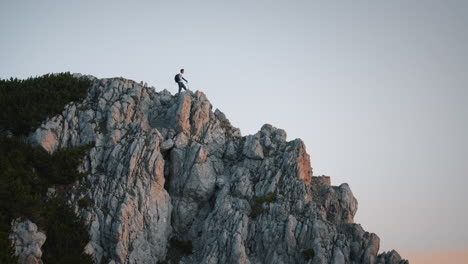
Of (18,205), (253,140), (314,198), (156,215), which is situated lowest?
(18,205)

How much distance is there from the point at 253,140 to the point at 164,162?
10.3 meters

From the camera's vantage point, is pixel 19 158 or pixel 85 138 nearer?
pixel 19 158

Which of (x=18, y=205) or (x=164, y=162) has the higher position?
(x=164, y=162)

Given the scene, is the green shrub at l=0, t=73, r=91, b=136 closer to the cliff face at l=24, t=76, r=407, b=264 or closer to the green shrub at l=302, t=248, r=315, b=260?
the cliff face at l=24, t=76, r=407, b=264

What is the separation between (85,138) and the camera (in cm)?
4725

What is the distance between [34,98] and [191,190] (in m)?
19.4

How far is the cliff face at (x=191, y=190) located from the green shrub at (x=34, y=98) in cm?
108

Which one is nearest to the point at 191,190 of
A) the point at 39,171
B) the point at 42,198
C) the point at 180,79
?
the point at 42,198

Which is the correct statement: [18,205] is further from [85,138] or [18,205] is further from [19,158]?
[85,138]

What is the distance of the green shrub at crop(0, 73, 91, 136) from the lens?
151ft

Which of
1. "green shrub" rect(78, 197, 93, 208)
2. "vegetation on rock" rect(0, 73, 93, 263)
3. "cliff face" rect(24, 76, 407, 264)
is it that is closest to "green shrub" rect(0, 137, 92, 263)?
"vegetation on rock" rect(0, 73, 93, 263)

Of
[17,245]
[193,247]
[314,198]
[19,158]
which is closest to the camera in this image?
[17,245]

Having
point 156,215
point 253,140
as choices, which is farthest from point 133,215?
point 253,140

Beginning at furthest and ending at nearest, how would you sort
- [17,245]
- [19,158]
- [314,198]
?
[314,198] → [19,158] → [17,245]
